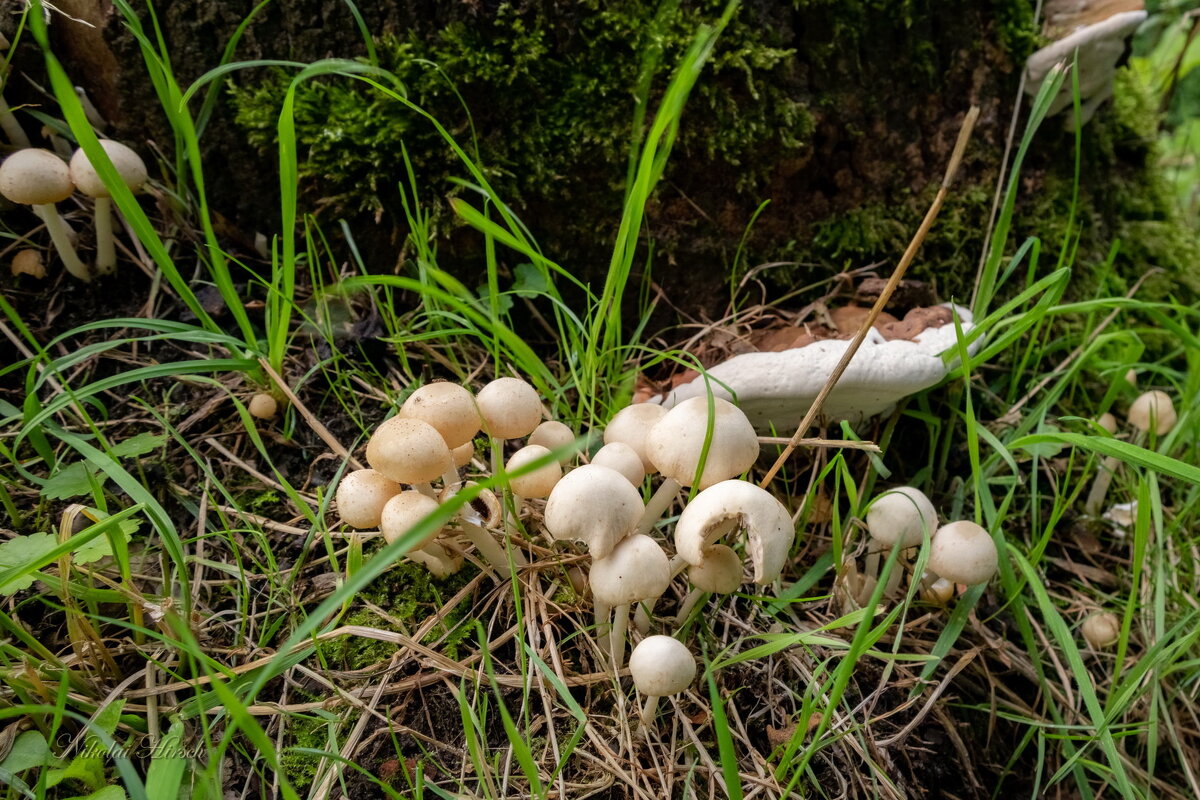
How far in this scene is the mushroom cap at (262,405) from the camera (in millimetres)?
1951

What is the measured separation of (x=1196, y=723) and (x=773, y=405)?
140 centimetres

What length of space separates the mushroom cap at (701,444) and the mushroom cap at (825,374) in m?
0.31

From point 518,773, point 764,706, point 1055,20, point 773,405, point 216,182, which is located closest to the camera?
point 518,773

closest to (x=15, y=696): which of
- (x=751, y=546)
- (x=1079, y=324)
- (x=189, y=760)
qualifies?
(x=189, y=760)

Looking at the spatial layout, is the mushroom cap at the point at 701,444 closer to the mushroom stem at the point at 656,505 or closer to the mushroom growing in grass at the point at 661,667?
the mushroom stem at the point at 656,505

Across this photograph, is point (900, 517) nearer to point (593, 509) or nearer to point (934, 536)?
point (934, 536)

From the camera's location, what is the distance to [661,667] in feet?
4.45

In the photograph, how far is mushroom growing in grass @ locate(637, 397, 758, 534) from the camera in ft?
4.82

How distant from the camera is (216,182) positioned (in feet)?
7.53

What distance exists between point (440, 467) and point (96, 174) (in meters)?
1.27

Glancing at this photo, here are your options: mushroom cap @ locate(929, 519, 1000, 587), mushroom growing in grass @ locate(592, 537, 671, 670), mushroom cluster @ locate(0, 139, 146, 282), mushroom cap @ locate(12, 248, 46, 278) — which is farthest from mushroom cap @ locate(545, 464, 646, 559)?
mushroom cap @ locate(12, 248, 46, 278)

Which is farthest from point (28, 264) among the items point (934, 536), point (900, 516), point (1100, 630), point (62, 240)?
point (1100, 630)

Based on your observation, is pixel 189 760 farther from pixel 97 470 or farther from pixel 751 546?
pixel 751 546

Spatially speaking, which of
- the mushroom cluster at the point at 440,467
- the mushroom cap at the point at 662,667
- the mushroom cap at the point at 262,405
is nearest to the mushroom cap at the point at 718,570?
the mushroom cap at the point at 662,667
